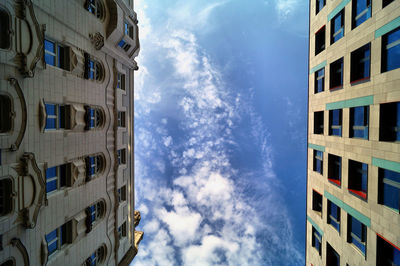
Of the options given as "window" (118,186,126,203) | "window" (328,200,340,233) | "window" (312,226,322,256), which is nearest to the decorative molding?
"window" (118,186,126,203)

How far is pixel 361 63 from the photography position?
1389 cm

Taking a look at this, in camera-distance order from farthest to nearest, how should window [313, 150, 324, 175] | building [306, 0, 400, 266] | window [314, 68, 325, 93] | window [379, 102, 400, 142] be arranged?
1. window [313, 150, 324, 175]
2. window [314, 68, 325, 93]
3. building [306, 0, 400, 266]
4. window [379, 102, 400, 142]

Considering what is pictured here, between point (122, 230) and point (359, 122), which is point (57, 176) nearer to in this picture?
point (122, 230)

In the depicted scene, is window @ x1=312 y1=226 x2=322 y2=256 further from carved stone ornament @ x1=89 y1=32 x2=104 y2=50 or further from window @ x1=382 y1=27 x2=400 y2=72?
carved stone ornament @ x1=89 y1=32 x2=104 y2=50

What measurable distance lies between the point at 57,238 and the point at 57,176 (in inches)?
178

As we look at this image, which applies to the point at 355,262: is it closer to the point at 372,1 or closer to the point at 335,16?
the point at 372,1

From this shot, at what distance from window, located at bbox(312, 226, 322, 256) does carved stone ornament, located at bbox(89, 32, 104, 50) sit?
95.2ft

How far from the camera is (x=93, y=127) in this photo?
16.8 m

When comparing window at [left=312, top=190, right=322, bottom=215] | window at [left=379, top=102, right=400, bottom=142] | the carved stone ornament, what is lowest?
window at [left=312, top=190, right=322, bottom=215]

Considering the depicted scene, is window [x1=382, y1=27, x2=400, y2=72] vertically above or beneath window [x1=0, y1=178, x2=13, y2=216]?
above

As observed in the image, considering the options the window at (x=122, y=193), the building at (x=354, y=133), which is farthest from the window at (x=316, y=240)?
the window at (x=122, y=193)

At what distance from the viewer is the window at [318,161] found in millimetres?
19322


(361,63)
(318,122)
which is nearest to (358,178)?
(318,122)

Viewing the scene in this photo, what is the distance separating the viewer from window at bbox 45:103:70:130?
12.2m
